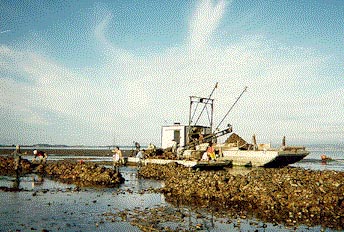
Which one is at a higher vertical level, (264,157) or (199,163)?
(264,157)

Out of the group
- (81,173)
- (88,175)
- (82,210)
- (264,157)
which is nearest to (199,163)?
(264,157)

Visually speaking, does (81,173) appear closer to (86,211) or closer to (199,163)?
(199,163)

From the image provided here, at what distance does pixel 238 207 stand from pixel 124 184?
1159cm

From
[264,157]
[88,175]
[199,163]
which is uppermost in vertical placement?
[264,157]

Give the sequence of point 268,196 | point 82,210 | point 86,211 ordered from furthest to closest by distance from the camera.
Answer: point 268,196 < point 82,210 < point 86,211

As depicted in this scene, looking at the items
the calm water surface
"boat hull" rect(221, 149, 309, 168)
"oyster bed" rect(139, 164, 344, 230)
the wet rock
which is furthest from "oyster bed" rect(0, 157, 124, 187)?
"boat hull" rect(221, 149, 309, 168)

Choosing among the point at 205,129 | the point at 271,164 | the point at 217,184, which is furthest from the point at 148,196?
the point at 205,129

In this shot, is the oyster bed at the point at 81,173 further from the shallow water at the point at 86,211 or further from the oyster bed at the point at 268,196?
the oyster bed at the point at 268,196

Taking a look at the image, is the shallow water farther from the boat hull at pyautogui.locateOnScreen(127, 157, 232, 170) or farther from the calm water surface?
the boat hull at pyautogui.locateOnScreen(127, 157, 232, 170)

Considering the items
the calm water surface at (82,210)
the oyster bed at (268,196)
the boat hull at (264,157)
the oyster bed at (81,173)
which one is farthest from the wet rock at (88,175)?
the boat hull at (264,157)

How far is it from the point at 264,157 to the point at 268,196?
19616 millimetres

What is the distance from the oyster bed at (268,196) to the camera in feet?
45.3

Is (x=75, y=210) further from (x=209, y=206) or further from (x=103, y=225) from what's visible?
(x=209, y=206)

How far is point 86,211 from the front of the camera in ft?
47.1
